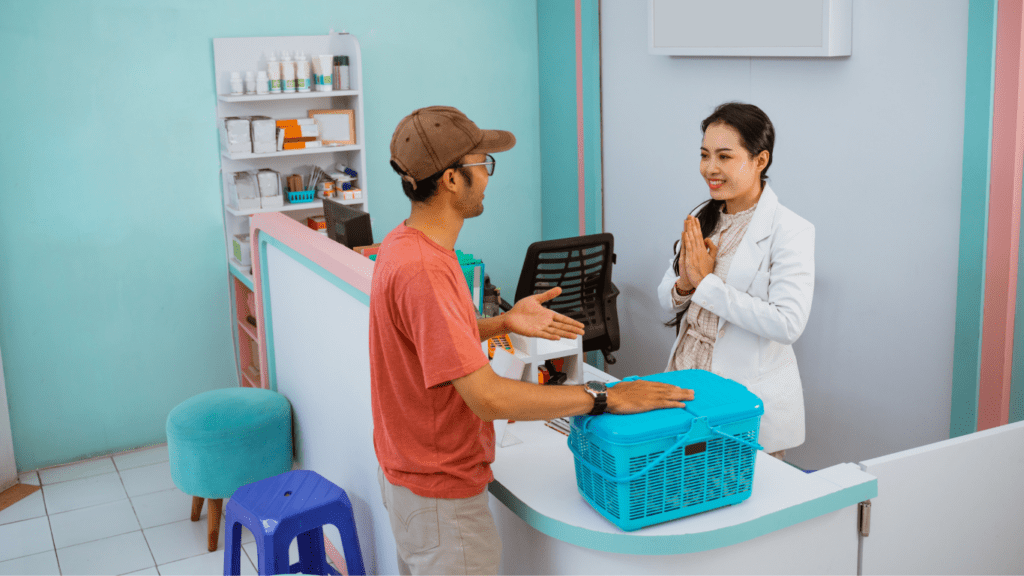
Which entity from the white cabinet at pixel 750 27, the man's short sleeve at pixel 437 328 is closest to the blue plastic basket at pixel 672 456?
the man's short sleeve at pixel 437 328

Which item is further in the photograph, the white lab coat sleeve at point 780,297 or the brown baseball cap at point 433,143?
the white lab coat sleeve at point 780,297

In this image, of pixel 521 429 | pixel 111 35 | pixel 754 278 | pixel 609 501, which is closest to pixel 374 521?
pixel 521 429

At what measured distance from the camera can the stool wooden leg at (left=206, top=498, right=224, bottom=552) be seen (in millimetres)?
3574

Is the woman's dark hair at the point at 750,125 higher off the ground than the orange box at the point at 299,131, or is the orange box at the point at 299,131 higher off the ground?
the orange box at the point at 299,131

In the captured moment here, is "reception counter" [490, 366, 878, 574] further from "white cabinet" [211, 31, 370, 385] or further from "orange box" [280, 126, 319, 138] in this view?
"orange box" [280, 126, 319, 138]

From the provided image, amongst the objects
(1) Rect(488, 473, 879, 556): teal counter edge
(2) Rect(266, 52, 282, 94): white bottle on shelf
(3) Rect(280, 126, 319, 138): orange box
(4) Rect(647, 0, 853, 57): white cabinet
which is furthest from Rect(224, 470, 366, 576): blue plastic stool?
(4) Rect(647, 0, 853, 57): white cabinet

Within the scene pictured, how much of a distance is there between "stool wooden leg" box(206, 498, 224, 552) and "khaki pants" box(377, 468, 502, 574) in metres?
1.91

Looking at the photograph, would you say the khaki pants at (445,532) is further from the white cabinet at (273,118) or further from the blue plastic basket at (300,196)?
the blue plastic basket at (300,196)

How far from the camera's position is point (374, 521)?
109 inches

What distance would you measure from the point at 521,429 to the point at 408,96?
3.13 m

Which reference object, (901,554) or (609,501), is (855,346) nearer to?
(901,554)

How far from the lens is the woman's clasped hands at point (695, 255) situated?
259 centimetres

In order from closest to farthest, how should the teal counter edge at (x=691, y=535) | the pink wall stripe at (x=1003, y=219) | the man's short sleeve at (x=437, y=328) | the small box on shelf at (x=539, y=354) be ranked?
the man's short sleeve at (x=437, y=328)
the teal counter edge at (x=691, y=535)
the small box on shelf at (x=539, y=354)
the pink wall stripe at (x=1003, y=219)

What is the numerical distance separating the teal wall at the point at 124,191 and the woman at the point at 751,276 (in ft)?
9.24
